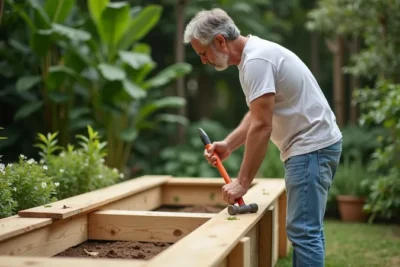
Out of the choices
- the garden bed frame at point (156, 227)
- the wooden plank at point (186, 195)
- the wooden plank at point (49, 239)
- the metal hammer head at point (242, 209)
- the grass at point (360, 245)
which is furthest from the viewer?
the wooden plank at point (186, 195)

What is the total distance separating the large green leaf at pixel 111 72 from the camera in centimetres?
612

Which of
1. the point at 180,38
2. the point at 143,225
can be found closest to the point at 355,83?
the point at 180,38

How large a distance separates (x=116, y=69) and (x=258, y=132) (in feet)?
12.7

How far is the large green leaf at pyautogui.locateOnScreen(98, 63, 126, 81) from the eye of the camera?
612cm

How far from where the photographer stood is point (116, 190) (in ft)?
12.7

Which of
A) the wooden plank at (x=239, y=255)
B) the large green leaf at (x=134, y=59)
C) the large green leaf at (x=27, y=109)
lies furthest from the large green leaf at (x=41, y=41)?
the wooden plank at (x=239, y=255)

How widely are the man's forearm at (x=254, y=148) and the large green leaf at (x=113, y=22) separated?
393 cm

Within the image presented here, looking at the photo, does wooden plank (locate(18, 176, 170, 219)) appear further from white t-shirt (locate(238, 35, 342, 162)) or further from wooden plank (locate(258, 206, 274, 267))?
white t-shirt (locate(238, 35, 342, 162))

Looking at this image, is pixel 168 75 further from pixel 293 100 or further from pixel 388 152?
pixel 293 100

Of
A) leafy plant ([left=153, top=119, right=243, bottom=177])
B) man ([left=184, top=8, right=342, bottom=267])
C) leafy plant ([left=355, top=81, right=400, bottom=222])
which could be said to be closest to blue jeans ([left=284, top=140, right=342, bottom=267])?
man ([left=184, top=8, right=342, bottom=267])

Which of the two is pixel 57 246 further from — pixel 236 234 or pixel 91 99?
pixel 91 99

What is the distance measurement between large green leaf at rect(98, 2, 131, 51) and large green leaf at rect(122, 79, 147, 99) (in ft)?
1.76

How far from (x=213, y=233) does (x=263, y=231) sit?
0.92 metres

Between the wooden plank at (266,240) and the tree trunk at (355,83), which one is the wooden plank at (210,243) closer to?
the wooden plank at (266,240)
